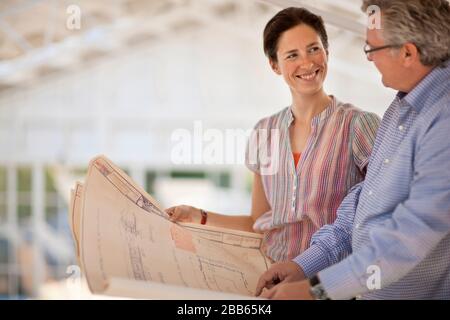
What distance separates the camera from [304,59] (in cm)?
153

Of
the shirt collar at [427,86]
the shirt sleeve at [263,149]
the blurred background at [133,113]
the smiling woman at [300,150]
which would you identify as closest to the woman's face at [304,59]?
the smiling woman at [300,150]

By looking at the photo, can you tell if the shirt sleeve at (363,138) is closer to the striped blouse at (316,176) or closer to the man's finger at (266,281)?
the striped blouse at (316,176)

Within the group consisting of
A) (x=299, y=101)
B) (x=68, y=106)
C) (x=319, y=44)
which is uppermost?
(x=68, y=106)

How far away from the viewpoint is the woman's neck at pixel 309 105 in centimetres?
155

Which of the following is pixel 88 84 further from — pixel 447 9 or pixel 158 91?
pixel 447 9

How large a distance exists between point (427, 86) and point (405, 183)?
15 centimetres

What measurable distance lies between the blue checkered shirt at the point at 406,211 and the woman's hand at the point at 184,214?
1.21 feet

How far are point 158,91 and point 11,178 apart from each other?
2.60m

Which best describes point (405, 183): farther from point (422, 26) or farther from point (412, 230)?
point (422, 26)

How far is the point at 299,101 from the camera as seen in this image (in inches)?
61.8

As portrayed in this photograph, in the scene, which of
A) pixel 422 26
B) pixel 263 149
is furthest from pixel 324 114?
pixel 422 26

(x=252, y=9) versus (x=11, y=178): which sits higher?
(x=252, y=9)
